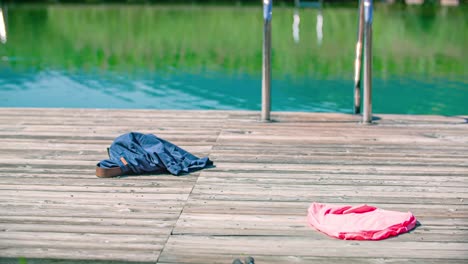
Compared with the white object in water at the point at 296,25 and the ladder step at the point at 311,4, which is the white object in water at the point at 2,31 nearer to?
the white object in water at the point at 296,25

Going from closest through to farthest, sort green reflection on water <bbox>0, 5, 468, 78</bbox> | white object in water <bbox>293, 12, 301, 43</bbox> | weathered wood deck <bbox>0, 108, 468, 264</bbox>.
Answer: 1. weathered wood deck <bbox>0, 108, 468, 264</bbox>
2. green reflection on water <bbox>0, 5, 468, 78</bbox>
3. white object in water <bbox>293, 12, 301, 43</bbox>

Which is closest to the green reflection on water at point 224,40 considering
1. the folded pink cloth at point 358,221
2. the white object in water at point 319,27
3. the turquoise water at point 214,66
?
the turquoise water at point 214,66

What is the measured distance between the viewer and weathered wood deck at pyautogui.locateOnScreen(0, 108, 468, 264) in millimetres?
3252

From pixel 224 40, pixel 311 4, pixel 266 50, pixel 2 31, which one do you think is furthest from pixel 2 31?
pixel 266 50

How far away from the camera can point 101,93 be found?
1134 centimetres

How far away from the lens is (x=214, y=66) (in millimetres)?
13883

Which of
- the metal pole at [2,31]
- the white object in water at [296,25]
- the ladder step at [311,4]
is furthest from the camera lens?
the ladder step at [311,4]

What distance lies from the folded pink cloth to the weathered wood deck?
0.05 metres

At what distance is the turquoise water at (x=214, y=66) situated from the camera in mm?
10766

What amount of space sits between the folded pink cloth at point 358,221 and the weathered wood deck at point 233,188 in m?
0.05

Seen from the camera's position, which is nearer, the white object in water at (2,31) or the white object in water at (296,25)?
the white object in water at (2,31)

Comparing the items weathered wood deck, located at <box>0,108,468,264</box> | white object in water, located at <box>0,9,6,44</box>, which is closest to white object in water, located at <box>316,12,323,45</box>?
white object in water, located at <box>0,9,6,44</box>

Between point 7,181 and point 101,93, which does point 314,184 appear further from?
point 101,93

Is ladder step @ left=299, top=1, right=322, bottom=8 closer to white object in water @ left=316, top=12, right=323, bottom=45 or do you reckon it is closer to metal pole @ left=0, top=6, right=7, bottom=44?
white object in water @ left=316, top=12, right=323, bottom=45
